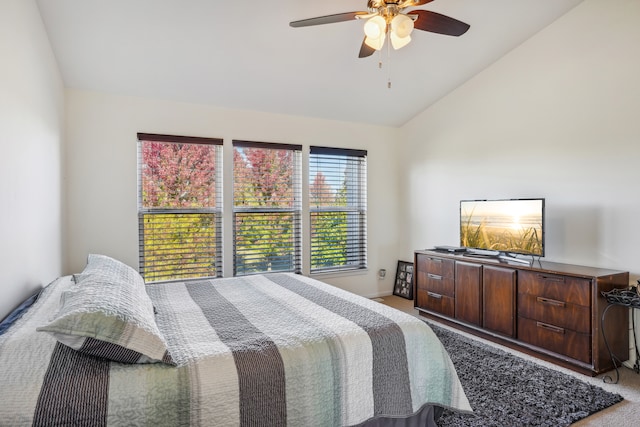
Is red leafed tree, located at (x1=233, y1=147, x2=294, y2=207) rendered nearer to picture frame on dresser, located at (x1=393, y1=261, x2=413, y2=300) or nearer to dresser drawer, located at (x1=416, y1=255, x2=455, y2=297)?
dresser drawer, located at (x1=416, y1=255, x2=455, y2=297)

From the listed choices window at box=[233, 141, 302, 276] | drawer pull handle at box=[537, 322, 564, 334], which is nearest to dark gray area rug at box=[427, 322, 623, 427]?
drawer pull handle at box=[537, 322, 564, 334]

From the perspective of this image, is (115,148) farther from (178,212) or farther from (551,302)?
(551,302)

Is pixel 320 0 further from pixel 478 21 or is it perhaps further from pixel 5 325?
pixel 5 325

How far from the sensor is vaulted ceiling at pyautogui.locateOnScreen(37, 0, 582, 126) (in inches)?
102

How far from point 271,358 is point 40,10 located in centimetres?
274

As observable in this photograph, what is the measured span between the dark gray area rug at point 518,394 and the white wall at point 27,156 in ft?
8.20

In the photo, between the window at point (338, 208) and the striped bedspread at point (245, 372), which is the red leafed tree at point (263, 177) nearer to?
the window at point (338, 208)

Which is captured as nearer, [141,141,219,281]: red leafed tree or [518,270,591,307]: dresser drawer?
[518,270,591,307]: dresser drawer

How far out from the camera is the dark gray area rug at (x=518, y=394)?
6.63 feet

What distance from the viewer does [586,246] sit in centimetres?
300

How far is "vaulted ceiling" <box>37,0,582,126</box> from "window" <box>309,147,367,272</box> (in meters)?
0.68

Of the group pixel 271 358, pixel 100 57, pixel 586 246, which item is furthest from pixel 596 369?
pixel 100 57

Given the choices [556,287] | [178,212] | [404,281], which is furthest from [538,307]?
[178,212]

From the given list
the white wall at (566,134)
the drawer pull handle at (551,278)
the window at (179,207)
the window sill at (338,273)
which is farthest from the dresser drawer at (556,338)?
the window at (179,207)
